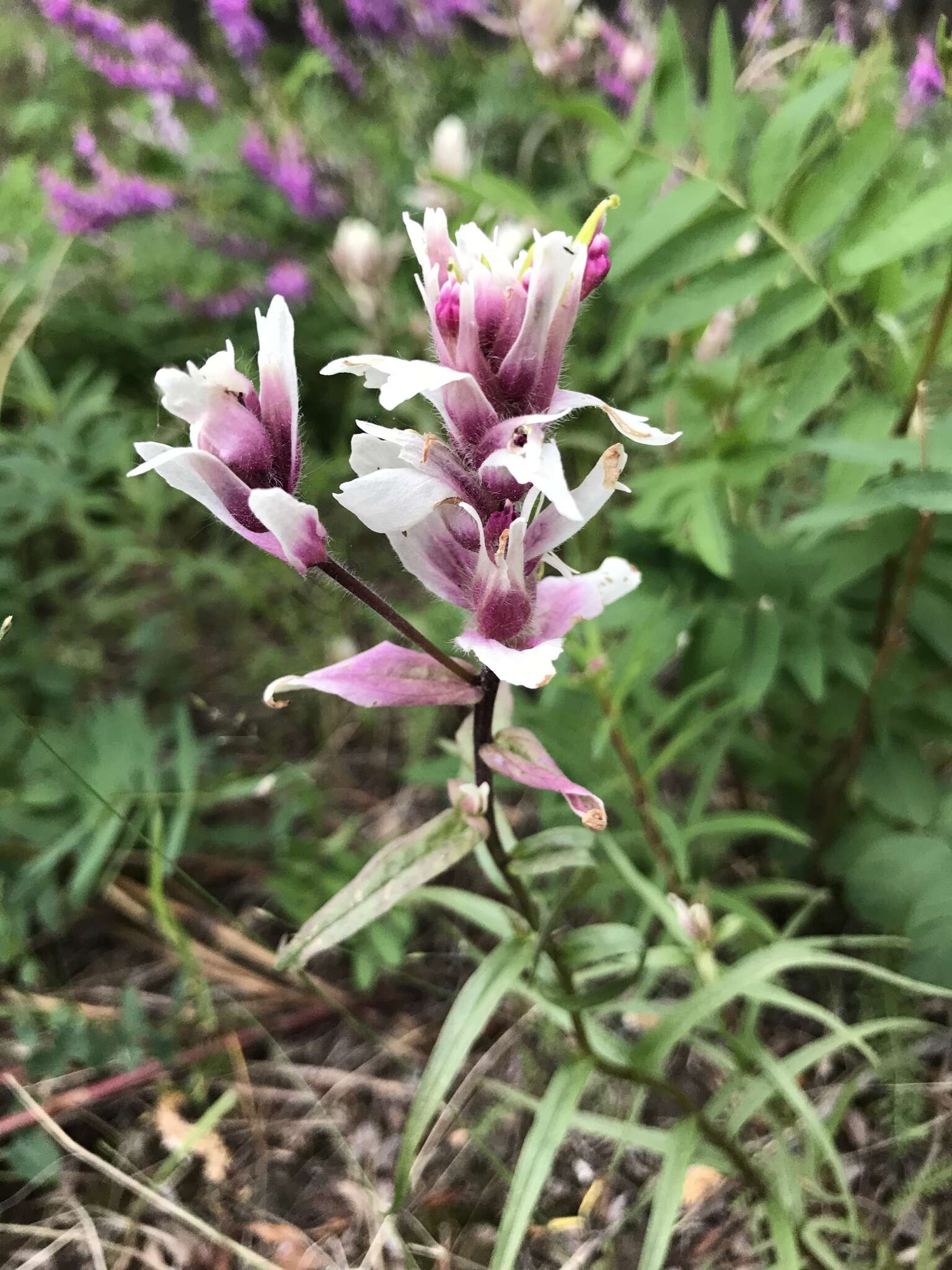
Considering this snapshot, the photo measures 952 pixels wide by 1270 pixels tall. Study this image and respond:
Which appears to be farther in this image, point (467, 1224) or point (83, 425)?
point (83, 425)

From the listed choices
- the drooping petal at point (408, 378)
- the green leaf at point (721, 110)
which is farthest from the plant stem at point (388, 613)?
the green leaf at point (721, 110)

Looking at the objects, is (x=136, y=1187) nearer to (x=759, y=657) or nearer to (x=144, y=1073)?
(x=144, y=1073)

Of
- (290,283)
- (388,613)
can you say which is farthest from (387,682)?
(290,283)

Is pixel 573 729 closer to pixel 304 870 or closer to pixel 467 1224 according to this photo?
pixel 304 870

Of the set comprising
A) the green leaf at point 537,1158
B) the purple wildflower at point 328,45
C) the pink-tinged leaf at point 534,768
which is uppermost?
the purple wildflower at point 328,45

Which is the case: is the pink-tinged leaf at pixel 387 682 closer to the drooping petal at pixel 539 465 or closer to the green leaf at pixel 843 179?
the drooping petal at pixel 539 465

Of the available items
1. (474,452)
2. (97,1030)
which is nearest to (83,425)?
(97,1030)

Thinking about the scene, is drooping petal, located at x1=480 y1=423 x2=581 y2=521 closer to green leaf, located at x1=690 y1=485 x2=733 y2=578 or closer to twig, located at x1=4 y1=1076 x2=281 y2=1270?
green leaf, located at x1=690 y1=485 x2=733 y2=578
